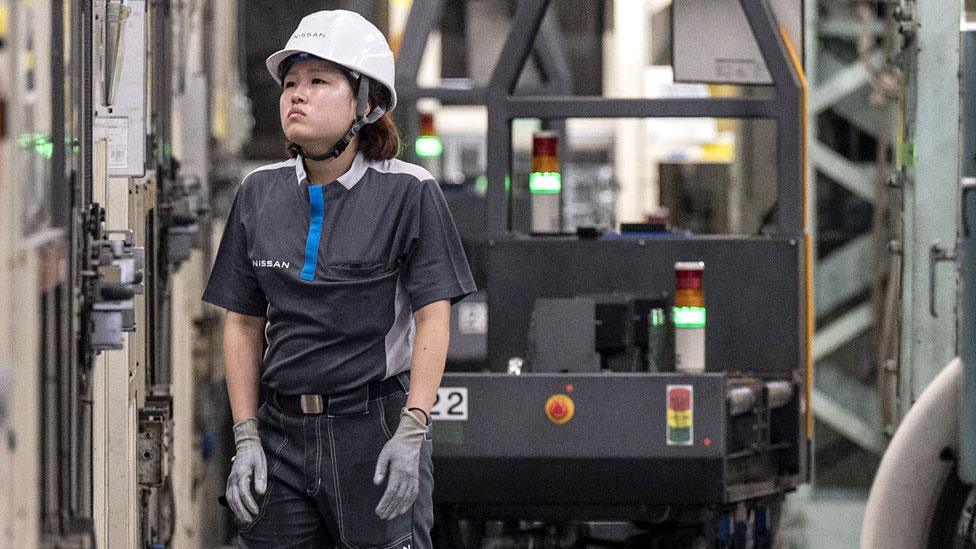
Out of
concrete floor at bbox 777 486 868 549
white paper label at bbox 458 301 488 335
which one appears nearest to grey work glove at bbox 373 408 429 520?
white paper label at bbox 458 301 488 335

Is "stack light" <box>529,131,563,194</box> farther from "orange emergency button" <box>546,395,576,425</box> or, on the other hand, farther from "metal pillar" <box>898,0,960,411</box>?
"metal pillar" <box>898,0,960,411</box>

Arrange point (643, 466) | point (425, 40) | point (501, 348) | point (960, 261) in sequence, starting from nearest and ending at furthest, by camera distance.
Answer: point (960, 261)
point (643, 466)
point (501, 348)
point (425, 40)

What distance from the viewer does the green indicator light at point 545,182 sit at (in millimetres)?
6348

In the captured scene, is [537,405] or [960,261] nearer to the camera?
[960,261]

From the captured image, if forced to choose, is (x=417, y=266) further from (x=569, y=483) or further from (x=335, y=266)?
(x=569, y=483)

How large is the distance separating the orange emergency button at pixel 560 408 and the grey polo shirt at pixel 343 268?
1.31m

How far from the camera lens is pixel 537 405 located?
17.7 feet

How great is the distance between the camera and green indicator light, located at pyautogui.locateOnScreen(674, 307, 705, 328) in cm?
575

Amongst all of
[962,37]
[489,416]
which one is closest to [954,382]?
[962,37]

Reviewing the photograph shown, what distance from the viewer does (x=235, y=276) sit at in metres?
4.14

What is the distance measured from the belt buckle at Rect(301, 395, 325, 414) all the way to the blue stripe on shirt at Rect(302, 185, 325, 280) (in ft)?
0.89

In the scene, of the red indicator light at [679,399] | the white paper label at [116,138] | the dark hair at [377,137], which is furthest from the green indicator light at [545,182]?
the dark hair at [377,137]

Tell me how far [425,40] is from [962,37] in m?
3.10

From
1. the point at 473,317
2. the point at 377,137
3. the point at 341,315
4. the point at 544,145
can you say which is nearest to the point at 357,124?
the point at 377,137
